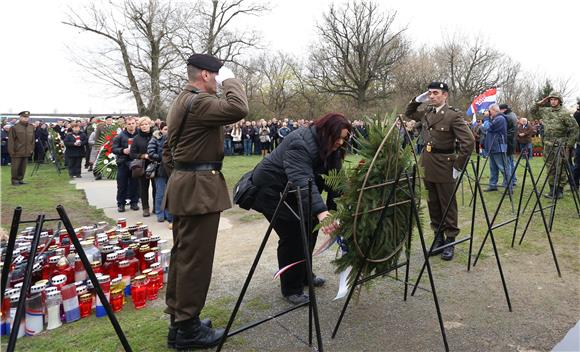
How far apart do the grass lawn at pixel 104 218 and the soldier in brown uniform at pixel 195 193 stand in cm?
32

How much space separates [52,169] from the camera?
1588 centimetres

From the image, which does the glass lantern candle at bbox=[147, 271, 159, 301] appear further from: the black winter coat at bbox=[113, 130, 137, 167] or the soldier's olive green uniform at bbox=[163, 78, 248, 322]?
the black winter coat at bbox=[113, 130, 137, 167]

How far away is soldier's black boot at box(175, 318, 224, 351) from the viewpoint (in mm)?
3070

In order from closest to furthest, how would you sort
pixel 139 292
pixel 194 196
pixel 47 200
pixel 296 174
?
pixel 194 196, pixel 296 174, pixel 139 292, pixel 47 200

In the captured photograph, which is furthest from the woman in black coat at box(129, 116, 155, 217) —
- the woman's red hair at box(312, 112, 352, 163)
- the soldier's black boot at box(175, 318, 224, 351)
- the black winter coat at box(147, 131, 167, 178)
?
the woman's red hair at box(312, 112, 352, 163)

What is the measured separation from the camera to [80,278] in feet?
13.2

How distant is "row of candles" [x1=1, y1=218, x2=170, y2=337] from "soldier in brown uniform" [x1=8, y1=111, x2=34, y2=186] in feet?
28.0

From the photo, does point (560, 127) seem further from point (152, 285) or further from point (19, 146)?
point (19, 146)

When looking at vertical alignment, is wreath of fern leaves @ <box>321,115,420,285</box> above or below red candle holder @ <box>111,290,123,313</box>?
above

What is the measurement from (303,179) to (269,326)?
1.30 meters

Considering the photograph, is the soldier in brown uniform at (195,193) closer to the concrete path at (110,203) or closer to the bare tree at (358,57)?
the concrete path at (110,203)

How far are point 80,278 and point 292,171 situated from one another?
2445 mm

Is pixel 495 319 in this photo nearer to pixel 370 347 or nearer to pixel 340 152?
pixel 370 347

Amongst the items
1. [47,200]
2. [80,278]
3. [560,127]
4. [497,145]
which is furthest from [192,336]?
[497,145]
